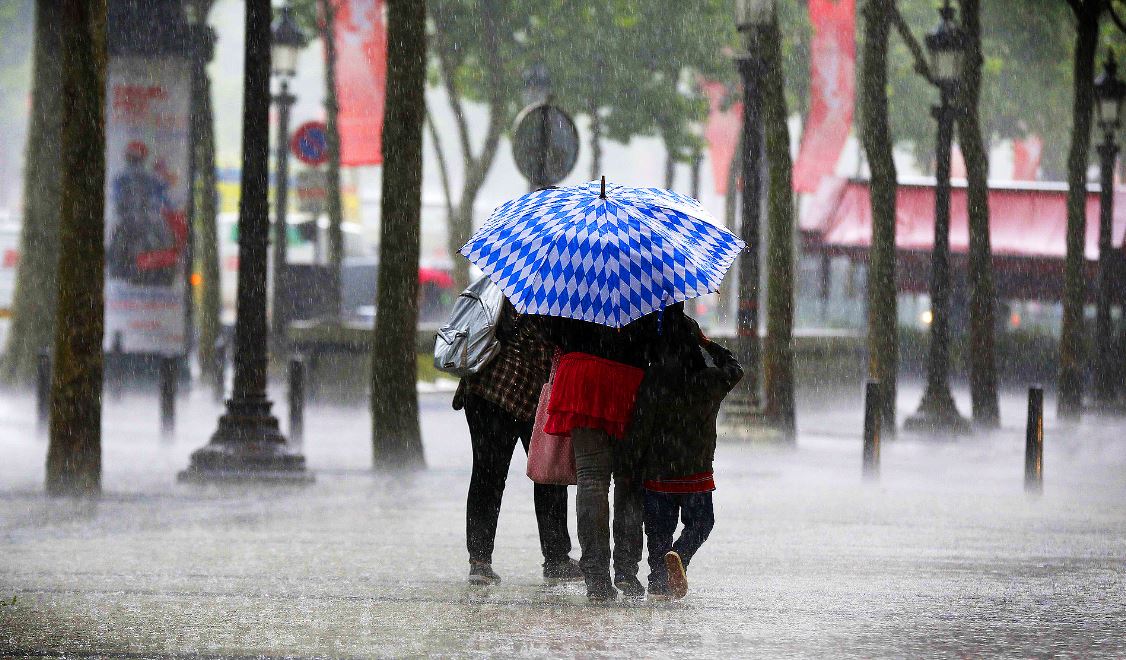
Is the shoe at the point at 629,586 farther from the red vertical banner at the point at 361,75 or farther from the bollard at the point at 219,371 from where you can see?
the red vertical banner at the point at 361,75

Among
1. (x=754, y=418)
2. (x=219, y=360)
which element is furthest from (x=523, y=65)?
(x=754, y=418)

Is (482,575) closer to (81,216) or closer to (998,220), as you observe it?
(81,216)

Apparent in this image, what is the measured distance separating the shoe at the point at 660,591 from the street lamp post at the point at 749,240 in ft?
40.5

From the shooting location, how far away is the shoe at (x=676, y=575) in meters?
8.90

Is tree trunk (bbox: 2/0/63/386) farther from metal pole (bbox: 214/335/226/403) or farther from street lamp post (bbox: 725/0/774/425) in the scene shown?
street lamp post (bbox: 725/0/774/425)

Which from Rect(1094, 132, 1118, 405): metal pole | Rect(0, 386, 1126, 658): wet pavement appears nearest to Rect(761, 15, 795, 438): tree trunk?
Rect(0, 386, 1126, 658): wet pavement

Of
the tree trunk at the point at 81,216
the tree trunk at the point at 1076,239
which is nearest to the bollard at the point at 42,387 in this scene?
the tree trunk at the point at 81,216

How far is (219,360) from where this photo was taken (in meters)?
26.7

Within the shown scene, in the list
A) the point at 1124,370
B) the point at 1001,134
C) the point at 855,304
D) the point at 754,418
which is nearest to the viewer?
the point at 754,418

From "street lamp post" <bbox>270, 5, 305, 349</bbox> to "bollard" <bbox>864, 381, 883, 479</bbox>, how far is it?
42.5 feet

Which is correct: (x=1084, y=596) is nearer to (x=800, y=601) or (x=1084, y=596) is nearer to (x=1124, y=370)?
(x=800, y=601)

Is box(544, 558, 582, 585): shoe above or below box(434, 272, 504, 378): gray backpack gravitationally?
below

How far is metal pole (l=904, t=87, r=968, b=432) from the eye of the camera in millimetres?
23734

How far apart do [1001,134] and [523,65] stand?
24.0 meters
